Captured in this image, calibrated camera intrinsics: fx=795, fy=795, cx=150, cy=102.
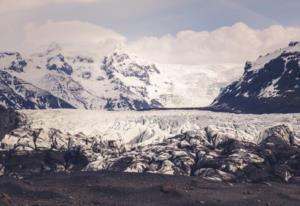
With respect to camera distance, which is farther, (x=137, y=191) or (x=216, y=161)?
(x=216, y=161)

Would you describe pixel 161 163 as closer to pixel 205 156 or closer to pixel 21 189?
pixel 205 156

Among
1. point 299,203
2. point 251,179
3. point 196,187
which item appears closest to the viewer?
point 299,203

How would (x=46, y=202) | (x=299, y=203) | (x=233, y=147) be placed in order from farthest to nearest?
(x=233, y=147), (x=299, y=203), (x=46, y=202)

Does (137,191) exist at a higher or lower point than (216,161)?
lower

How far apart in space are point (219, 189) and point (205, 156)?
106 feet

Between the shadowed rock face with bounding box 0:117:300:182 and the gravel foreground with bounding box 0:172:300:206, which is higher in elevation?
the shadowed rock face with bounding box 0:117:300:182

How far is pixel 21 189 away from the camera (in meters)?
149

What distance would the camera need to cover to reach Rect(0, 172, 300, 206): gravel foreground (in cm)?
13825

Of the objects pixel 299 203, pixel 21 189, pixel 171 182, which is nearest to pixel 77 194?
pixel 21 189

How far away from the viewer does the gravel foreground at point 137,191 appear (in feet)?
454

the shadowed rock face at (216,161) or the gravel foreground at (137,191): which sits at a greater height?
the shadowed rock face at (216,161)

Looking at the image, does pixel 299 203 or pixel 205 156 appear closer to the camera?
pixel 299 203

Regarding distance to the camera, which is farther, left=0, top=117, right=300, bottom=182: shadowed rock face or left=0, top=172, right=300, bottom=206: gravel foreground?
left=0, top=117, right=300, bottom=182: shadowed rock face

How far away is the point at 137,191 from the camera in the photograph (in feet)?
488
